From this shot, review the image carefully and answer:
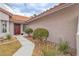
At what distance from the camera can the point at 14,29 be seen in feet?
9.32

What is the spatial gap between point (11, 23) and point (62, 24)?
0.83 m

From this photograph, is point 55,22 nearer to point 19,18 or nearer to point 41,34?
point 41,34

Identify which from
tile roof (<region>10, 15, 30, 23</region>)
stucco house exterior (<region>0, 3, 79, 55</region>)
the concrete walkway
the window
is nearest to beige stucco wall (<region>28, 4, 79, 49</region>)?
stucco house exterior (<region>0, 3, 79, 55</region>)

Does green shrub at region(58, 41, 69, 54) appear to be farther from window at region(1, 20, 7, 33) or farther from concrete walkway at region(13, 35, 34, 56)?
window at region(1, 20, 7, 33)

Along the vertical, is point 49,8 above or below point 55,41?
above

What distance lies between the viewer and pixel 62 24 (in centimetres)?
278

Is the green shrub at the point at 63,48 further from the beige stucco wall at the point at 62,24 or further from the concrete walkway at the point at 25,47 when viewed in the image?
the concrete walkway at the point at 25,47

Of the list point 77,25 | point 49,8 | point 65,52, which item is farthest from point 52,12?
point 65,52

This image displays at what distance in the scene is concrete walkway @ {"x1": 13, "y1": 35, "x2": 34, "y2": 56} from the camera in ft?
8.96

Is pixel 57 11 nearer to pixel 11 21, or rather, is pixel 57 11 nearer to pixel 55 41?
pixel 55 41

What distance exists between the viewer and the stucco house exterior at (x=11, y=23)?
2.79 metres

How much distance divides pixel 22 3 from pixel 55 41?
0.81m

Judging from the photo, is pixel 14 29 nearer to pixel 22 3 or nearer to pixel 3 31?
pixel 3 31

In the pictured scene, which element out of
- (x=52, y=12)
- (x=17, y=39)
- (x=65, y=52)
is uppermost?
(x=52, y=12)
